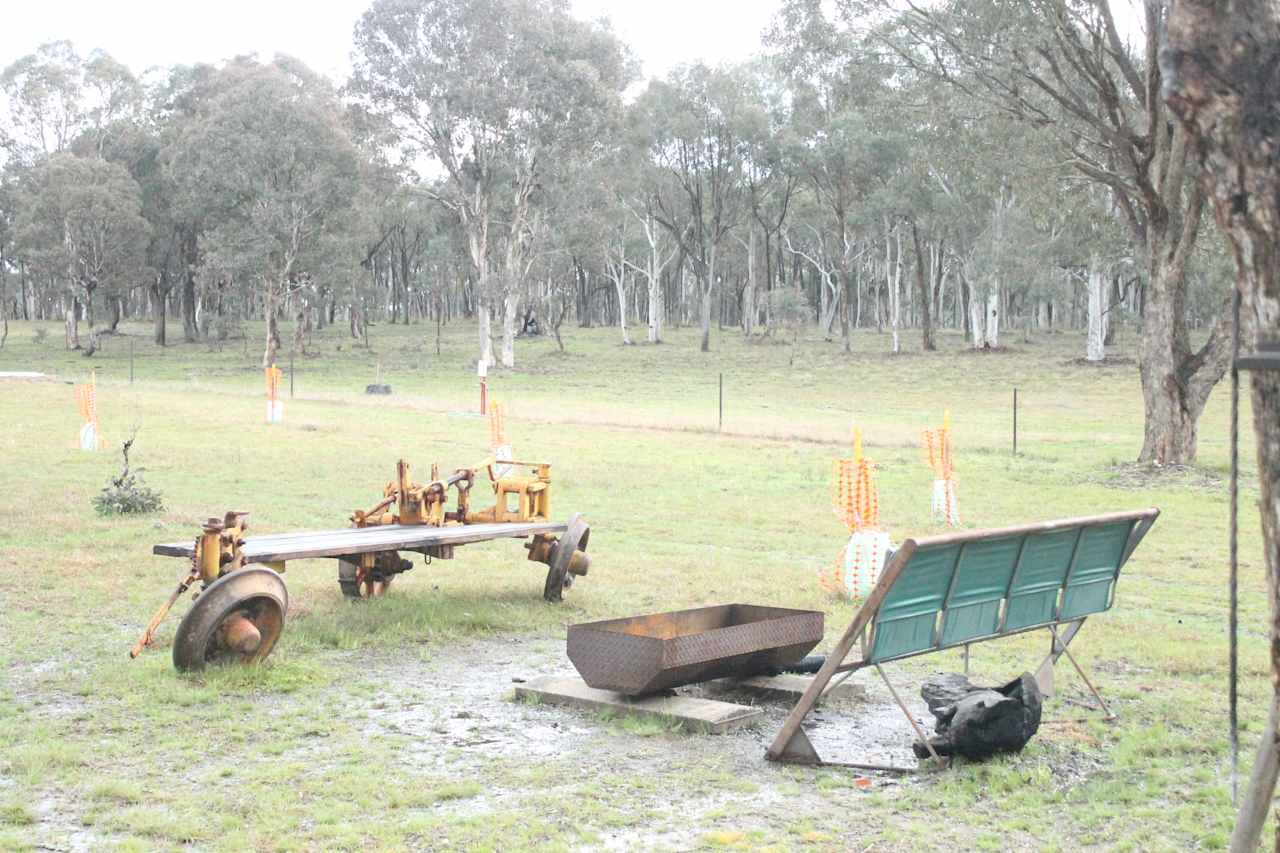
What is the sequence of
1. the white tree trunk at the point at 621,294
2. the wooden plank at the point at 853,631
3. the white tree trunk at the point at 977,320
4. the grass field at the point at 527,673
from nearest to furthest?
the grass field at the point at 527,673 < the wooden plank at the point at 853,631 < the white tree trunk at the point at 977,320 < the white tree trunk at the point at 621,294

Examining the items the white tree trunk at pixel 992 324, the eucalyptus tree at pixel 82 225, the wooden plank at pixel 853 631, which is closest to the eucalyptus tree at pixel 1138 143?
the wooden plank at pixel 853 631

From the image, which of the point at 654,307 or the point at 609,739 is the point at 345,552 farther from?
the point at 654,307

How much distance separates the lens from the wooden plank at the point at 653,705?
6.97 m

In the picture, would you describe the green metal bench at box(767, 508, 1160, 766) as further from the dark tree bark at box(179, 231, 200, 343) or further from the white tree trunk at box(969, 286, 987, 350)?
the dark tree bark at box(179, 231, 200, 343)

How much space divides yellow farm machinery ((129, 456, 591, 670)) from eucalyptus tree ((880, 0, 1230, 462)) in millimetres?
12943

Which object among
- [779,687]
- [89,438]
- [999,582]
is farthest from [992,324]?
[999,582]

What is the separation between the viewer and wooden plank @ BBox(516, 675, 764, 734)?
22.9 ft

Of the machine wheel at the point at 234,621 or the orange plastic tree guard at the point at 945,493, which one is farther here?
the orange plastic tree guard at the point at 945,493

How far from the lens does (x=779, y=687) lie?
7660 millimetres

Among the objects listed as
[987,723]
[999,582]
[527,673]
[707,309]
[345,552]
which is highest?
[707,309]

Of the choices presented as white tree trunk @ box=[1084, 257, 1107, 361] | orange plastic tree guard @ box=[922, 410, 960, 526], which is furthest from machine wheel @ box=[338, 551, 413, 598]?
white tree trunk @ box=[1084, 257, 1107, 361]

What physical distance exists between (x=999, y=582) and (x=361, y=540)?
420 cm

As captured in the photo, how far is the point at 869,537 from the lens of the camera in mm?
10758

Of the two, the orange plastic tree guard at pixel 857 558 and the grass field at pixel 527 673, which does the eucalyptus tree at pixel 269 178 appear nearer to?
the grass field at pixel 527 673
